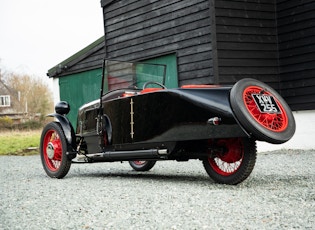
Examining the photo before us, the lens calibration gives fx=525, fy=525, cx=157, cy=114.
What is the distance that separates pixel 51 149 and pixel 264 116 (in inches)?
123

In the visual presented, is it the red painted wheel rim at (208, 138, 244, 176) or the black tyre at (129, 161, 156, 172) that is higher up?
the red painted wheel rim at (208, 138, 244, 176)

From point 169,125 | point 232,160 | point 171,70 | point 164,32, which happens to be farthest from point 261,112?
point 164,32

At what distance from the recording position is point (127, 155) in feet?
19.7

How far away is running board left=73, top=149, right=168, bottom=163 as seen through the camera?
18.4ft

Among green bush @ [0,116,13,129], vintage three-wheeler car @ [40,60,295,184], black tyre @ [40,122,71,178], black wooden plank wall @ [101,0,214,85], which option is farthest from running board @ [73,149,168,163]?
green bush @ [0,116,13,129]

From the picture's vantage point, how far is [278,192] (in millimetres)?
4656

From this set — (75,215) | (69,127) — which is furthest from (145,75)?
(75,215)

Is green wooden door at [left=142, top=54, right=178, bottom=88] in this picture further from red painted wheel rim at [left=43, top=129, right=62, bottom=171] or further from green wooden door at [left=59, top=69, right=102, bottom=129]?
red painted wheel rim at [left=43, top=129, right=62, bottom=171]

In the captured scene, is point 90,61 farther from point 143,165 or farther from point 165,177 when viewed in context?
point 165,177

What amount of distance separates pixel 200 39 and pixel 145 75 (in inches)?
145

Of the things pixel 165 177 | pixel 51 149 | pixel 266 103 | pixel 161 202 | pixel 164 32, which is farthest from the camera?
pixel 164 32

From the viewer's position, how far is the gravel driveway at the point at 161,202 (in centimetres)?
357

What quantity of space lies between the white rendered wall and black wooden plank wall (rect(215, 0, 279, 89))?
863 millimetres

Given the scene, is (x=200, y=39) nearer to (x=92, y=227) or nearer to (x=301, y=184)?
(x=301, y=184)
